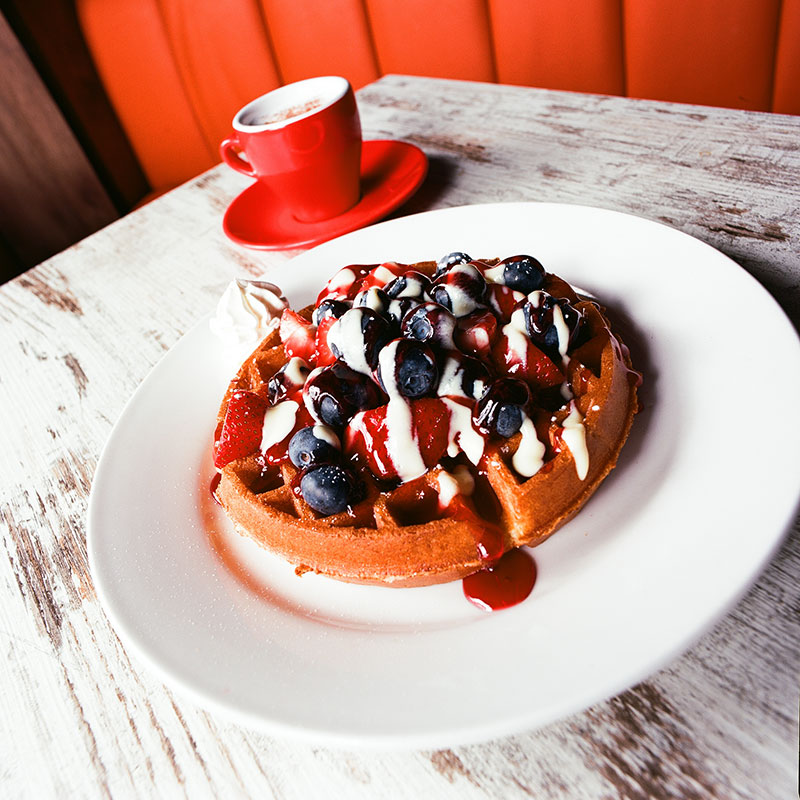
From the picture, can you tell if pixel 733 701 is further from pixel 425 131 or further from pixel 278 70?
pixel 278 70

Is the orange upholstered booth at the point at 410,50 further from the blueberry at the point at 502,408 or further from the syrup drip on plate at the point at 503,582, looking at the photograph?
the syrup drip on plate at the point at 503,582

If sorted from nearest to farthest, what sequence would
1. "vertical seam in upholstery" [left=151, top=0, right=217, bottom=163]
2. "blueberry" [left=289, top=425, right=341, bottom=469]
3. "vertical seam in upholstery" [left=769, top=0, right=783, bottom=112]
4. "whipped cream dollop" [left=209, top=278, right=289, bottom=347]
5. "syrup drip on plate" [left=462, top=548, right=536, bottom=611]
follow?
"syrup drip on plate" [left=462, top=548, right=536, bottom=611], "blueberry" [left=289, top=425, right=341, bottom=469], "whipped cream dollop" [left=209, top=278, right=289, bottom=347], "vertical seam in upholstery" [left=769, top=0, right=783, bottom=112], "vertical seam in upholstery" [left=151, top=0, right=217, bottom=163]

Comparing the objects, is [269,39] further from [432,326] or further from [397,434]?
[397,434]

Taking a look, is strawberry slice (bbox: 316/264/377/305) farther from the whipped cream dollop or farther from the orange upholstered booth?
the orange upholstered booth

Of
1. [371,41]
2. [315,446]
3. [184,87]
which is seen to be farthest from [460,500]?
[184,87]

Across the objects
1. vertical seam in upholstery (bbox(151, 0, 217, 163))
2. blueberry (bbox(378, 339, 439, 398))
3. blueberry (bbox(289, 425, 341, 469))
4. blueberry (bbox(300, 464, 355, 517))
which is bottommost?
vertical seam in upholstery (bbox(151, 0, 217, 163))

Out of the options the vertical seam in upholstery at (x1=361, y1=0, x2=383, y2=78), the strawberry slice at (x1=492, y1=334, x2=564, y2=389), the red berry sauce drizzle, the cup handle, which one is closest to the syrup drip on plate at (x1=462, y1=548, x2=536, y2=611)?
the red berry sauce drizzle
